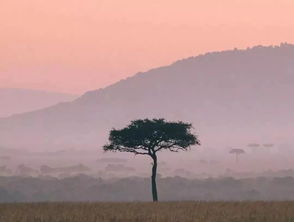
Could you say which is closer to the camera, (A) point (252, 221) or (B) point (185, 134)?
(A) point (252, 221)

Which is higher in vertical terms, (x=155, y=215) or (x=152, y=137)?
(x=152, y=137)

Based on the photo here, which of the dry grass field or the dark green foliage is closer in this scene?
the dry grass field

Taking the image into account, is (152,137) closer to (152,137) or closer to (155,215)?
(152,137)

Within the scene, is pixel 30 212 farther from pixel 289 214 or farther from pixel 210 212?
pixel 289 214

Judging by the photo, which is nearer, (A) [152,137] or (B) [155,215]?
(B) [155,215]

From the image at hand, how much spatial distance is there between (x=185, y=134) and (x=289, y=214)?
4153cm

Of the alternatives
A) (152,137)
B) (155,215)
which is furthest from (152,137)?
(155,215)

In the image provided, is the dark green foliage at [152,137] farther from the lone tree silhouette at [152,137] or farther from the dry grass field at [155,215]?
the dry grass field at [155,215]

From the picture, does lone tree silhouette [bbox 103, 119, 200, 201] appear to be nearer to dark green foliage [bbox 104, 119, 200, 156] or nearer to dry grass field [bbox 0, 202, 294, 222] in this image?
dark green foliage [bbox 104, 119, 200, 156]

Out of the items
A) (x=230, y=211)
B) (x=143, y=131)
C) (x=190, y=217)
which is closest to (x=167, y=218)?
(x=190, y=217)

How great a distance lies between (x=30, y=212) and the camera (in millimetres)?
45531

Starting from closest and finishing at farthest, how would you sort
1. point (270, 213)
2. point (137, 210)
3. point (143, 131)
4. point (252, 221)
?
point (252, 221)
point (270, 213)
point (137, 210)
point (143, 131)

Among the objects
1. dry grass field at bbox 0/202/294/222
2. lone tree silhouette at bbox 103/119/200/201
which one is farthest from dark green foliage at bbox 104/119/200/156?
dry grass field at bbox 0/202/294/222

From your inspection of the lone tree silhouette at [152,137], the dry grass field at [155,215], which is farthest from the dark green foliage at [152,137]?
the dry grass field at [155,215]
